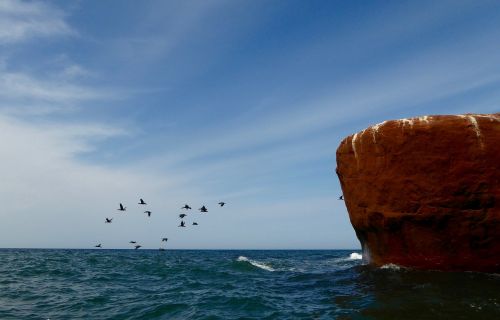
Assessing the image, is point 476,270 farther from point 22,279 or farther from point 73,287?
point 22,279

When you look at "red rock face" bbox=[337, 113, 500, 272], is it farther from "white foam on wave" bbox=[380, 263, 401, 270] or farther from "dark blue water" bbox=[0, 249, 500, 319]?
"dark blue water" bbox=[0, 249, 500, 319]

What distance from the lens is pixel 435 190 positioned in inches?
559

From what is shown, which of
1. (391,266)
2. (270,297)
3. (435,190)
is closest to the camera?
(270,297)

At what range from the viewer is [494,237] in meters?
13.7

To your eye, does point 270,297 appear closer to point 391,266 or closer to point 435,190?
point 391,266

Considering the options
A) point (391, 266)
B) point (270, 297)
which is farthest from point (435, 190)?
point (270, 297)

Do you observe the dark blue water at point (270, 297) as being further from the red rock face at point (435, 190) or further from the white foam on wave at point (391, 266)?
the red rock face at point (435, 190)

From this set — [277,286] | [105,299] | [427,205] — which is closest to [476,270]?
[427,205]

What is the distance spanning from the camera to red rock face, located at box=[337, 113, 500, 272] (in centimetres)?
1373

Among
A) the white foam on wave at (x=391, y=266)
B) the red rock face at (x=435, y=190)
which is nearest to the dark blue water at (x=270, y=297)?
Result: the white foam on wave at (x=391, y=266)

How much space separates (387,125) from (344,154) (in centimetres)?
226

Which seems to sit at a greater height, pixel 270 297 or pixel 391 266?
pixel 391 266

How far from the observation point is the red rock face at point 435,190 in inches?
541

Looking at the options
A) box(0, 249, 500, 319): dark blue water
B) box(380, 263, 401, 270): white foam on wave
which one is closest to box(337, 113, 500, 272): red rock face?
box(380, 263, 401, 270): white foam on wave
